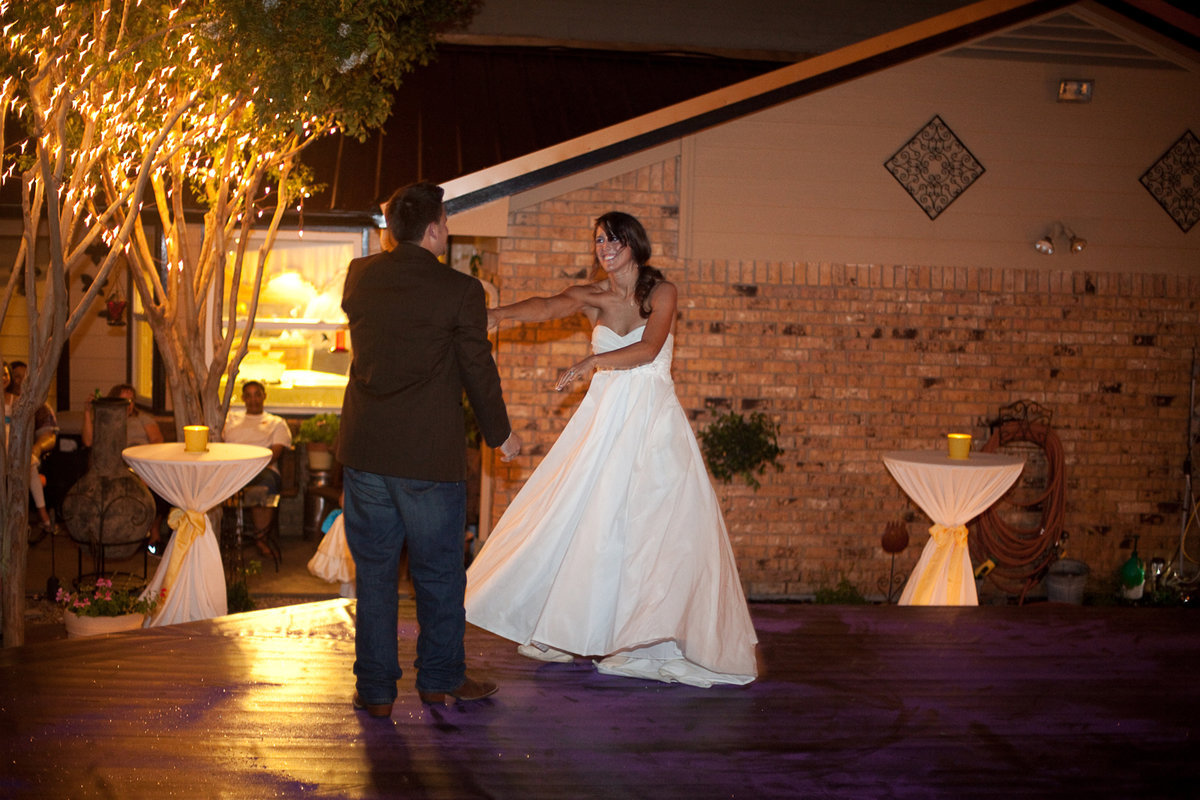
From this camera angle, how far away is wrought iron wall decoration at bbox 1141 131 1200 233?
8.28m

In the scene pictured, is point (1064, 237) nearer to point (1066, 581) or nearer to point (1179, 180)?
point (1179, 180)

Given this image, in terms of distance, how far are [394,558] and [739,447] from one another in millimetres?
4362

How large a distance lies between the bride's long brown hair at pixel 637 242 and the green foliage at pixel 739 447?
132 inches

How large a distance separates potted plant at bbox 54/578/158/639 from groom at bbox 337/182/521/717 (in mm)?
2951

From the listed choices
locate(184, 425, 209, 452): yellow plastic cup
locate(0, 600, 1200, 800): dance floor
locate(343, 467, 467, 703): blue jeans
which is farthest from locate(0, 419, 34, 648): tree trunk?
locate(343, 467, 467, 703): blue jeans

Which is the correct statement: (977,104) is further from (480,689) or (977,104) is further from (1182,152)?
(480,689)

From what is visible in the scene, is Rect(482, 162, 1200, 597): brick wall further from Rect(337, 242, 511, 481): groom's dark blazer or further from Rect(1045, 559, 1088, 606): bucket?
Rect(337, 242, 511, 481): groom's dark blazer

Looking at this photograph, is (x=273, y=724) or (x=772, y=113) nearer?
(x=273, y=724)

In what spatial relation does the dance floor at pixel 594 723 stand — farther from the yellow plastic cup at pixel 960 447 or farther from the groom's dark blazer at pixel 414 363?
the yellow plastic cup at pixel 960 447

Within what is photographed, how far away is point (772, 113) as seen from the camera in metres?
7.93

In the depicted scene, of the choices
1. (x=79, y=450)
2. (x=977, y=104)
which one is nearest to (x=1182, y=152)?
(x=977, y=104)

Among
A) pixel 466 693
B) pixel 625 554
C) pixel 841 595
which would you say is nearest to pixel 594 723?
pixel 466 693

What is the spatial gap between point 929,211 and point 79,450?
7.47 metres

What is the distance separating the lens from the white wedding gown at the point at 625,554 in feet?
14.3
